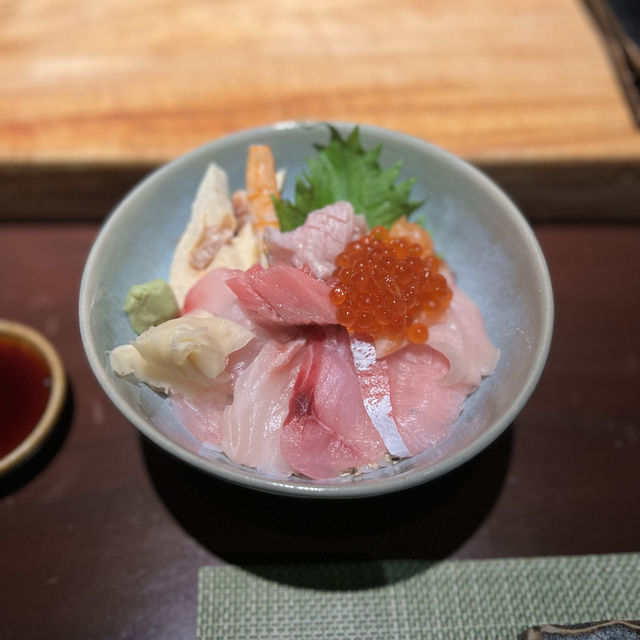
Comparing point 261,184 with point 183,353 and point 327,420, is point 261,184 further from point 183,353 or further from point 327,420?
Answer: point 327,420

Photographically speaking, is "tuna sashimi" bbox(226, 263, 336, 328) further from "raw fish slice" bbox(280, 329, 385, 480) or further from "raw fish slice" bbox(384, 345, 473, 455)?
"raw fish slice" bbox(384, 345, 473, 455)

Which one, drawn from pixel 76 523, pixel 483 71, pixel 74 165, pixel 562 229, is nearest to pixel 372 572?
pixel 76 523

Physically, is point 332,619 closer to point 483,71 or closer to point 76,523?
point 76,523

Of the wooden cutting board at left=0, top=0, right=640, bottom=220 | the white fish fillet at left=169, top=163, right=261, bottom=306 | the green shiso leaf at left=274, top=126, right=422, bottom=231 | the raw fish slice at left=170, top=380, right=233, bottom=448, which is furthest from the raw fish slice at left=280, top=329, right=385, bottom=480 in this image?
the wooden cutting board at left=0, top=0, right=640, bottom=220

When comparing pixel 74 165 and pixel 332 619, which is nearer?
pixel 332 619

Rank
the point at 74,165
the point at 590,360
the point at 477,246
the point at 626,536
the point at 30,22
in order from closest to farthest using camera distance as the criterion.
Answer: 1. the point at 626,536
2. the point at 477,246
3. the point at 590,360
4. the point at 74,165
5. the point at 30,22

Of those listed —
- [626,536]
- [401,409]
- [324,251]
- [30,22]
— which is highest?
[30,22]
